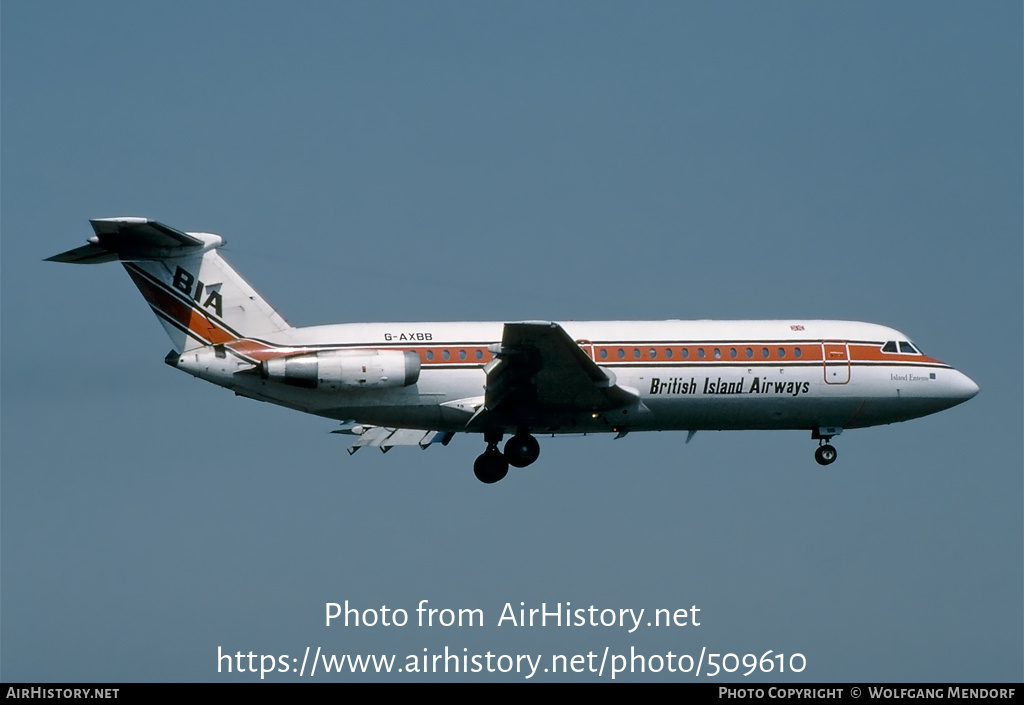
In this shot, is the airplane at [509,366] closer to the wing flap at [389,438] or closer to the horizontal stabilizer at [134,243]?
the horizontal stabilizer at [134,243]

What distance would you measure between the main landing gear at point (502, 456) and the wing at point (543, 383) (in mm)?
502

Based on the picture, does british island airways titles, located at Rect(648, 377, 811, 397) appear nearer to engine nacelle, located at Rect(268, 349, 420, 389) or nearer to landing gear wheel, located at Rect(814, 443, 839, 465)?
landing gear wheel, located at Rect(814, 443, 839, 465)

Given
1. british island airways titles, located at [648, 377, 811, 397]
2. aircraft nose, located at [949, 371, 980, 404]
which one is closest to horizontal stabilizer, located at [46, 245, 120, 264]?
british island airways titles, located at [648, 377, 811, 397]

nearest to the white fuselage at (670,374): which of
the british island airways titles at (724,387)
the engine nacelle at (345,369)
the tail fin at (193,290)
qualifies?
the british island airways titles at (724,387)

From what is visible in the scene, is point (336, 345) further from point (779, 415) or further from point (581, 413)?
point (779, 415)

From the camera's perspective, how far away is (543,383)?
41.8 m

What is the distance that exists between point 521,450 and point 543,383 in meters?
2.37

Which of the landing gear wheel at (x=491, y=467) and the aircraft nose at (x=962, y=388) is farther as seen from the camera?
the aircraft nose at (x=962, y=388)

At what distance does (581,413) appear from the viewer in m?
43.0

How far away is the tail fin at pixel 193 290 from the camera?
4138cm

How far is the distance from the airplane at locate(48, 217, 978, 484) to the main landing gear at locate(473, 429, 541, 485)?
1.5 inches

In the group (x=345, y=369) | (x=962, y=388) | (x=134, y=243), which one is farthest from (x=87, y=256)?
(x=962, y=388)

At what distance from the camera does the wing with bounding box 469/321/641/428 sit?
4028 centimetres

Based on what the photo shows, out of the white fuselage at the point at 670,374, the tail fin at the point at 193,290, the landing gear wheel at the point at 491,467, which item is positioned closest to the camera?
the tail fin at the point at 193,290
